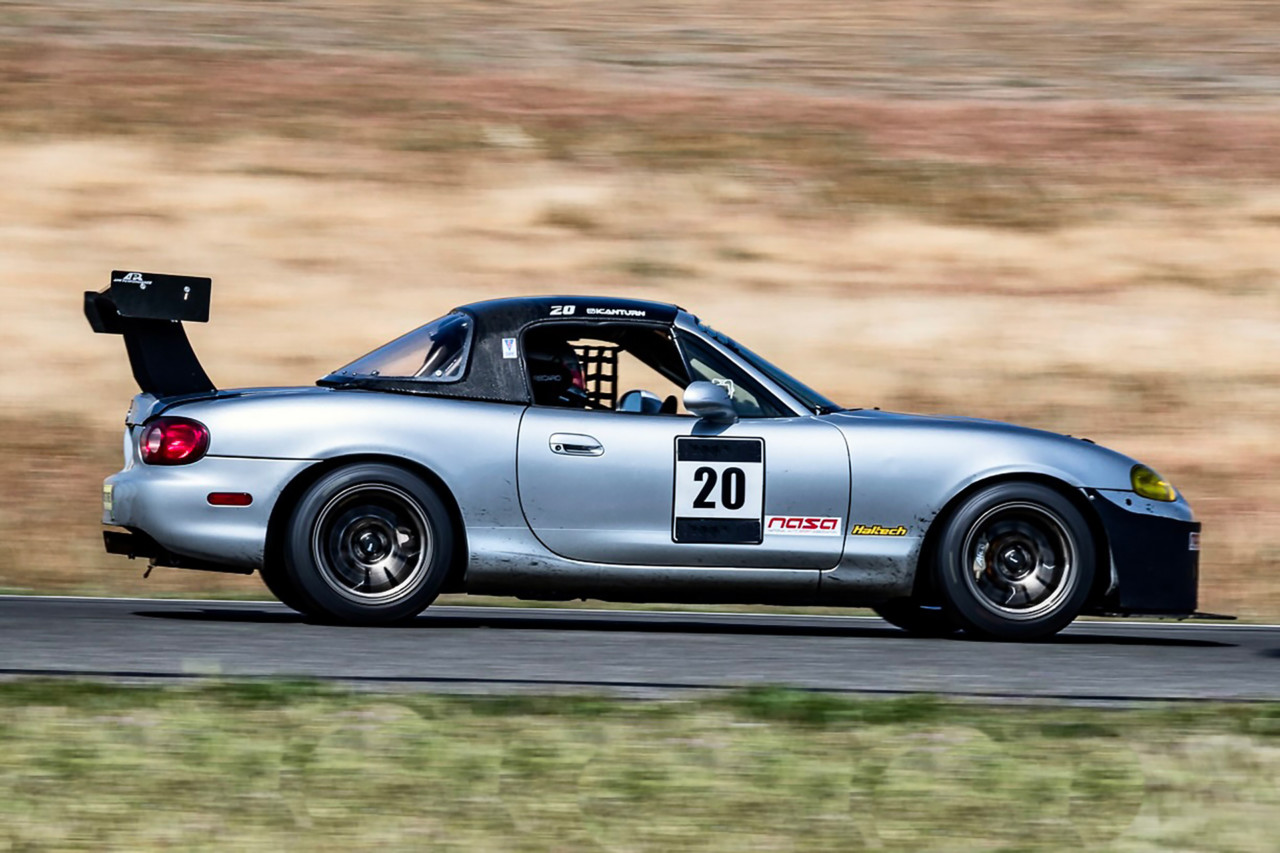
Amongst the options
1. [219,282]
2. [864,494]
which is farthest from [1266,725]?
[219,282]

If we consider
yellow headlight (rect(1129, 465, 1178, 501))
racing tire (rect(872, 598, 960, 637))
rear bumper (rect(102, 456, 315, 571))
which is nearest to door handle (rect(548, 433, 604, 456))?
rear bumper (rect(102, 456, 315, 571))

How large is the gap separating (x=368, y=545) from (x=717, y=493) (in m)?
1.41

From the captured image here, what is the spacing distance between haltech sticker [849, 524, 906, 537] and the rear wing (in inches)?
111

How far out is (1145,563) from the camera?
743 centimetres

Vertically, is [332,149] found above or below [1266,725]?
above

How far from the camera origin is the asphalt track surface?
229 inches

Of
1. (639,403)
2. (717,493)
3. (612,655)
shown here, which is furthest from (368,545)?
(717,493)

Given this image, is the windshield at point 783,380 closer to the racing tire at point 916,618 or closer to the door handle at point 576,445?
the door handle at point 576,445

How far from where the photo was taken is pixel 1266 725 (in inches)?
202

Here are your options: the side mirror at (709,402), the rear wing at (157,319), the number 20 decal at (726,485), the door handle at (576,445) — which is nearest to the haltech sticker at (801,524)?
the number 20 decal at (726,485)

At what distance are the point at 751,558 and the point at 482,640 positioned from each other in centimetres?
113

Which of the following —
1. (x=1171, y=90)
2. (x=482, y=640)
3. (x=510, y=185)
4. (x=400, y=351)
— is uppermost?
(x=1171, y=90)

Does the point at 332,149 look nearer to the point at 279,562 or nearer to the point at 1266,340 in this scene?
the point at 1266,340

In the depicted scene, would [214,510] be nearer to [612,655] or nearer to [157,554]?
[157,554]
